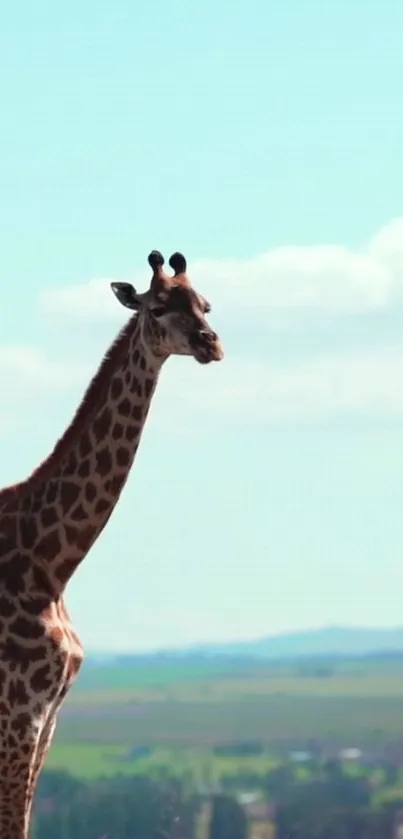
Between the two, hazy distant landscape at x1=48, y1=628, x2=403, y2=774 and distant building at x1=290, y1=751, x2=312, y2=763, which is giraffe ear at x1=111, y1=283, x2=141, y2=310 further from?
distant building at x1=290, y1=751, x2=312, y2=763

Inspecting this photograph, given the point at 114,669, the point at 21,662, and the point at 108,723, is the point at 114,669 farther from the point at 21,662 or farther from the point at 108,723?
the point at 21,662

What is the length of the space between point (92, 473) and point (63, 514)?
0.33 metres

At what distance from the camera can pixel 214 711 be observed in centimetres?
11862

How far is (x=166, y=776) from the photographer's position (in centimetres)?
6888

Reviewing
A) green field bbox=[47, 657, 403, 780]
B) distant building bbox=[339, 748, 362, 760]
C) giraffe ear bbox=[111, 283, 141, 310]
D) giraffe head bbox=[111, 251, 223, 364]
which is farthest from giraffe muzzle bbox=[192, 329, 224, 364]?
distant building bbox=[339, 748, 362, 760]

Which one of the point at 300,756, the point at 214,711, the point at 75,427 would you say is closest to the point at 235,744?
the point at 300,756

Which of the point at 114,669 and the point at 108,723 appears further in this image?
the point at 114,669

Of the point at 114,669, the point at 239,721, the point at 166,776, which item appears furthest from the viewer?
the point at 114,669

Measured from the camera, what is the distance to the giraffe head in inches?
674

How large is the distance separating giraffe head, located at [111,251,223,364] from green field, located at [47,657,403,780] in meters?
51.7

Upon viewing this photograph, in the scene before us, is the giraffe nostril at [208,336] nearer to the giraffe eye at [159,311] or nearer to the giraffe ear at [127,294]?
the giraffe eye at [159,311]

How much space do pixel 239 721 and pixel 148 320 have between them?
311 ft

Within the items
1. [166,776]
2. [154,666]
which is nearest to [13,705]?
[166,776]

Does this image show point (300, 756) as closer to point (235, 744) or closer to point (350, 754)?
point (350, 754)
